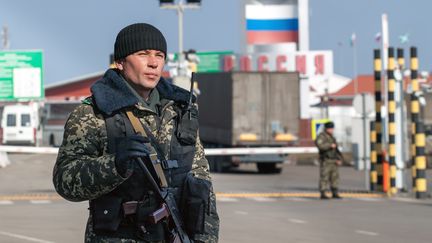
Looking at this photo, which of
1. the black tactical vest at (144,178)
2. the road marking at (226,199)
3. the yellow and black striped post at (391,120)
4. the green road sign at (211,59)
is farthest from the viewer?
the green road sign at (211,59)

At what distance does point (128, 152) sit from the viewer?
15.5 ft

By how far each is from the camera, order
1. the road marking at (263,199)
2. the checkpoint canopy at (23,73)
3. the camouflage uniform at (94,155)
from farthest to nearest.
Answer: the checkpoint canopy at (23,73)
the road marking at (263,199)
the camouflage uniform at (94,155)

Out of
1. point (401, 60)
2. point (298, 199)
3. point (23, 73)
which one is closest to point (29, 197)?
point (298, 199)

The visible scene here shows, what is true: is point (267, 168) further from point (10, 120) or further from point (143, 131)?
point (143, 131)

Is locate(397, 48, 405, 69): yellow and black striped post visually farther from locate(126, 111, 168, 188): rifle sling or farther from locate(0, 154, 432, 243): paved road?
locate(126, 111, 168, 188): rifle sling

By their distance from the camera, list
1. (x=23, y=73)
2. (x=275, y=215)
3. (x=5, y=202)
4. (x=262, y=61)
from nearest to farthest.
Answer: (x=275, y=215), (x=5, y=202), (x=23, y=73), (x=262, y=61)

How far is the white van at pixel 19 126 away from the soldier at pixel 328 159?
3998cm

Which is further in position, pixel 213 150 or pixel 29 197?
pixel 213 150

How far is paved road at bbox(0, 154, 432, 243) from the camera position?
16000 mm

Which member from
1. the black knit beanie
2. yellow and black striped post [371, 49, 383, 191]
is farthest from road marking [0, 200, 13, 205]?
the black knit beanie

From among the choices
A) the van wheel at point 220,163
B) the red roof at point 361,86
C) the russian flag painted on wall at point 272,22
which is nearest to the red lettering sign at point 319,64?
the russian flag painted on wall at point 272,22

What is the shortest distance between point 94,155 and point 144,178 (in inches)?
10.7

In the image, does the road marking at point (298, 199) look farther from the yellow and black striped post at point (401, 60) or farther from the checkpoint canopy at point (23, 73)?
the checkpoint canopy at point (23, 73)

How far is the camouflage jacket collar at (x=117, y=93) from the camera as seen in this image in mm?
5039
